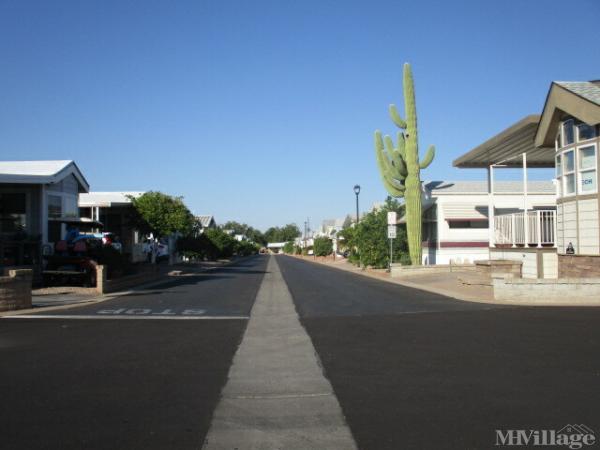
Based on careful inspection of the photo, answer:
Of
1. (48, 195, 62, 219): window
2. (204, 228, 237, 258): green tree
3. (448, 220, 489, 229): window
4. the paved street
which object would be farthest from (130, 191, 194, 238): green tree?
(204, 228, 237, 258): green tree

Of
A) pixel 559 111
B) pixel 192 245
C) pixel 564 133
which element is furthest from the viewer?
pixel 192 245

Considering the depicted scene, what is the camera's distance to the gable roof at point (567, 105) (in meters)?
18.5

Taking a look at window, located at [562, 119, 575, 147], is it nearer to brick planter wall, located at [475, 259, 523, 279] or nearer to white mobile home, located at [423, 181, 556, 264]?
brick planter wall, located at [475, 259, 523, 279]

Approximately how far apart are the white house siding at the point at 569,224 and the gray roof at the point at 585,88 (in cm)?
330

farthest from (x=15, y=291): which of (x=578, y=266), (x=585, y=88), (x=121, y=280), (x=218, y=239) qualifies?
(x=218, y=239)

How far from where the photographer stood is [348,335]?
11.4 meters

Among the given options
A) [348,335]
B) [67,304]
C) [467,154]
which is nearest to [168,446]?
[348,335]

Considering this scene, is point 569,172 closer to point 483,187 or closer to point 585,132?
point 585,132

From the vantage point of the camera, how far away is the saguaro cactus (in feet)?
106

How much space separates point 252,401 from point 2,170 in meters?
26.1

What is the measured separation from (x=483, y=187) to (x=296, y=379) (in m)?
36.1

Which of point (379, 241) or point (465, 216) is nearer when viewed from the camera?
point (465, 216)

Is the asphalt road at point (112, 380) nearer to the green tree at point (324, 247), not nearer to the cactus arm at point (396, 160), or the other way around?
the cactus arm at point (396, 160)

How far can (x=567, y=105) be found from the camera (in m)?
19.8
